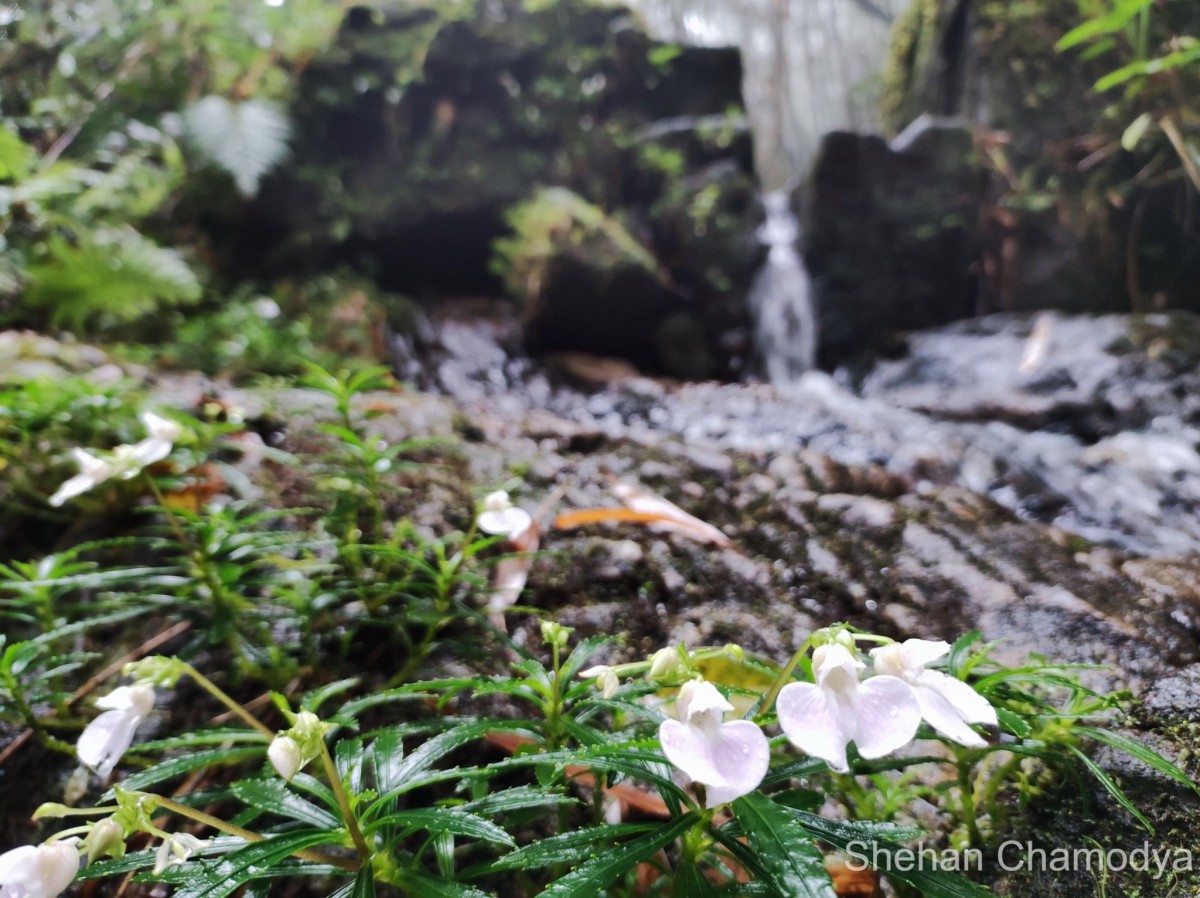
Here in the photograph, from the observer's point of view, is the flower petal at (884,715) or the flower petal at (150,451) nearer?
the flower petal at (884,715)

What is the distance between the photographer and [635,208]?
5.74 metres

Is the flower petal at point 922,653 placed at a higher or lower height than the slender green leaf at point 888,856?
higher

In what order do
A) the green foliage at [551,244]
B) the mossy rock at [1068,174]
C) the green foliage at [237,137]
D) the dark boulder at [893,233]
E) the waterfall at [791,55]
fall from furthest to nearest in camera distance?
the waterfall at [791,55] → the dark boulder at [893,233] → the green foliage at [551,244] → the mossy rock at [1068,174] → the green foliage at [237,137]

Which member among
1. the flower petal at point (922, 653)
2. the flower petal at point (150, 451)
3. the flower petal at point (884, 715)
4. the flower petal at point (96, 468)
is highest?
the flower petal at point (150, 451)

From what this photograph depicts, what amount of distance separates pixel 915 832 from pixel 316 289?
185 inches

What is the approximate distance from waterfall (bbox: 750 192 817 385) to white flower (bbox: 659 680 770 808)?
479 centimetres

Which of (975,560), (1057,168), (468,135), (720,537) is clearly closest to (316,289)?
(468,135)

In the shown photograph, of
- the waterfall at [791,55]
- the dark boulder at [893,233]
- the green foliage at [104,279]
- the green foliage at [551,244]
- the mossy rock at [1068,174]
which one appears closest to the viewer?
the green foliage at [104,279]

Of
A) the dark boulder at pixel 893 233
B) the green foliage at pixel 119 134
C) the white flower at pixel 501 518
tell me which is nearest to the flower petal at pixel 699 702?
the white flower at pixel 501 518

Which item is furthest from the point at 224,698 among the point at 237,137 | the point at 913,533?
the point at 237,137

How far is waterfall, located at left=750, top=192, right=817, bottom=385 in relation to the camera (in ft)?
17.4

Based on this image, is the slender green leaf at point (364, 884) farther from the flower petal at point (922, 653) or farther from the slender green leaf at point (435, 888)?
the flower petal at point (922, 653)

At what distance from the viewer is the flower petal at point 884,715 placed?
621 mm

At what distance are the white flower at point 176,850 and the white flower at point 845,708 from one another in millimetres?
677
